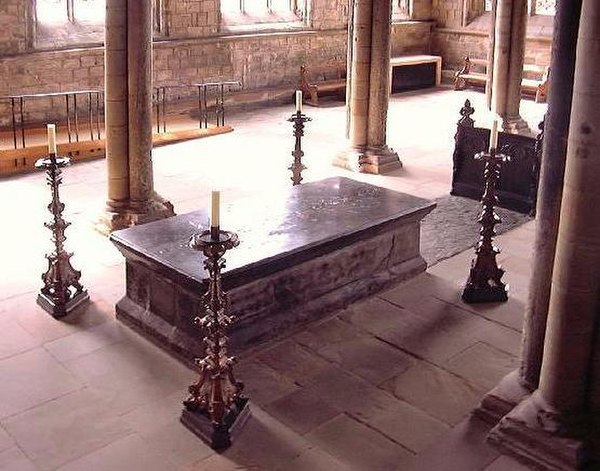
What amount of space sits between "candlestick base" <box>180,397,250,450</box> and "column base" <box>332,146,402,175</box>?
5627 millimetres

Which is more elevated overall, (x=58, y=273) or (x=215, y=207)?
(x=215, y=207)

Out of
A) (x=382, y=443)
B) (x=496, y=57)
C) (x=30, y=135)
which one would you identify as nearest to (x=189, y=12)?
(x=30, y=135)

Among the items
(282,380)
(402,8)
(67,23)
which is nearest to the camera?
(282,380)

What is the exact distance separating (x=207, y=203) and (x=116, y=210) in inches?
49.4

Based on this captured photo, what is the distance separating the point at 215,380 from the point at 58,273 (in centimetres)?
204

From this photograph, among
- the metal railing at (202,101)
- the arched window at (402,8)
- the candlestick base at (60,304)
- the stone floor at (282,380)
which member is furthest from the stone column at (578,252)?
the arched window at (402,8)

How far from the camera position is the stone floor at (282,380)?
13.2ft

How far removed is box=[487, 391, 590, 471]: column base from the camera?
12.4ft

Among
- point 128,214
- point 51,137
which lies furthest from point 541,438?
point 128,214

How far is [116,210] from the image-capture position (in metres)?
7.31

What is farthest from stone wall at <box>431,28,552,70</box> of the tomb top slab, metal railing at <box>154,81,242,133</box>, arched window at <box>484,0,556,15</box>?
the tomb top slab

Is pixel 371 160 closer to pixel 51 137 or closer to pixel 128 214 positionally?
pixel 128 214

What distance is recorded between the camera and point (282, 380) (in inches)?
187

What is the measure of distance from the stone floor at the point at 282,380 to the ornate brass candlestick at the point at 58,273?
4.3 inches
